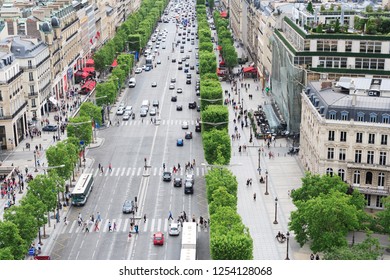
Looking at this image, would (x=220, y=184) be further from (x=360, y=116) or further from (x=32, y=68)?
(x=32, y=68)

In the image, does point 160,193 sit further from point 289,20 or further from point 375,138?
point 289,20

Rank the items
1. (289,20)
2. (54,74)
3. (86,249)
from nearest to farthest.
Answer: (86,249) → (289,20) → (54,74)

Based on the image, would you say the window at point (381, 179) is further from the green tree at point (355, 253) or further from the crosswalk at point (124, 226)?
the crosswalk at point (124, 226)

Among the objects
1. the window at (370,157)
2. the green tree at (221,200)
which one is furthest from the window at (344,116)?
the green tree at (221,200)

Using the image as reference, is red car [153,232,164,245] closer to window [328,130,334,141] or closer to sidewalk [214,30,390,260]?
sidewalk [214,30,390,260]

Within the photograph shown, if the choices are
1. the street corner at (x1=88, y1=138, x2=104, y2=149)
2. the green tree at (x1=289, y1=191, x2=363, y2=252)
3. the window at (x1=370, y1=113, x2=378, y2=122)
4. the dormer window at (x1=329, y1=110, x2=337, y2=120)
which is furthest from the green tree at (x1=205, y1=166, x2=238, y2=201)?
the street corner at (x1=88, y1=138, x2=104, y2=149)
